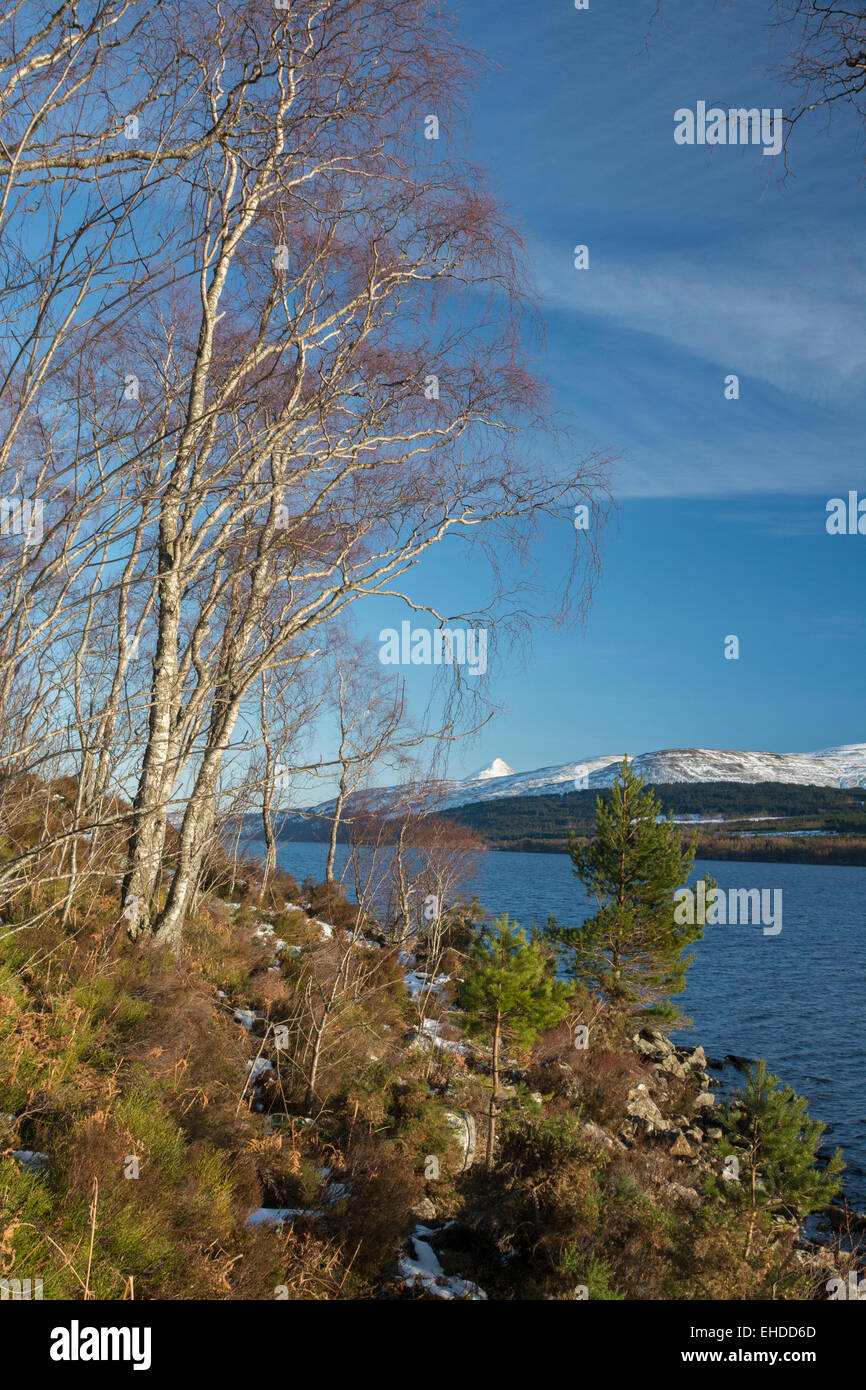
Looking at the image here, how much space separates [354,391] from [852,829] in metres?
161

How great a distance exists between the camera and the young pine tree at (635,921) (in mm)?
19672

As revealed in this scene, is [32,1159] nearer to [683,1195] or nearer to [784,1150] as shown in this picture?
[683,1195]

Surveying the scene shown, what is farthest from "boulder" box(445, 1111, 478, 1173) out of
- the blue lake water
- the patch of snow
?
the blue lake water

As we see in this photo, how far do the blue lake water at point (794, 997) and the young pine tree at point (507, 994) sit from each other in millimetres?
9835

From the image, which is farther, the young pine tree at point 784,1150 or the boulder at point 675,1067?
the boulder at point 675,1067

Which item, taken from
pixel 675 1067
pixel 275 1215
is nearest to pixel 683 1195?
pixel 275 1215

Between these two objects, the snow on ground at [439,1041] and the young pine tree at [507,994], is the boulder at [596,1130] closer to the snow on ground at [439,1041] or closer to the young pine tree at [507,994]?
the young pine tree at [507,994]

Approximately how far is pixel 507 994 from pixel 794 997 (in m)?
29.0

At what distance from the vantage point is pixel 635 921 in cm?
2000

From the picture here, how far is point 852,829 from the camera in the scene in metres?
144

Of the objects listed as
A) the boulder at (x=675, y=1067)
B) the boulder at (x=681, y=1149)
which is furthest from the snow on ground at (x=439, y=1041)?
the boulder at (x=675, y=1067)
